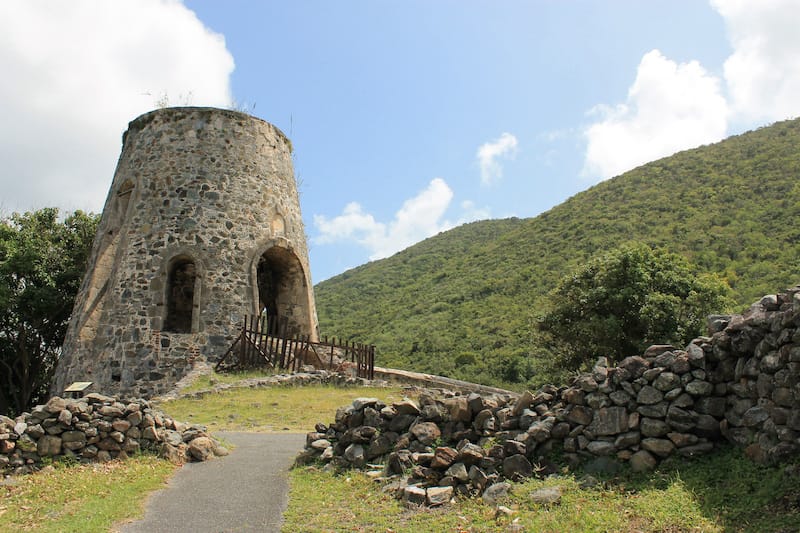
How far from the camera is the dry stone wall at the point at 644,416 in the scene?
17.5ft

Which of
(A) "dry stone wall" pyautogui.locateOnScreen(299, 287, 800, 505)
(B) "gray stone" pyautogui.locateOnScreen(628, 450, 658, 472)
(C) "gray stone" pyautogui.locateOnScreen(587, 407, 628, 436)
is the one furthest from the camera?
(C) "gray stone" pyautogui.locateOnScreen(587, 407, 628, 436)

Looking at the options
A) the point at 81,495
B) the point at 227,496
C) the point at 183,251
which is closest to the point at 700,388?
the point at 227,496

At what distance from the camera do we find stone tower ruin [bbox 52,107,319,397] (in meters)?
16.2

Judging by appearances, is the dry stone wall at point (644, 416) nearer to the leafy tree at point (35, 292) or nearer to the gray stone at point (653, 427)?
the gray stone at point (653, 427)

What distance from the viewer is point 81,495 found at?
276 inches

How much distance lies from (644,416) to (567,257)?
33.7 meters

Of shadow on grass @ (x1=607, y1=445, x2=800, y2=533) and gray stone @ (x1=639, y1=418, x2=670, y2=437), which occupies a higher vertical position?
gray stone @ (x1=639, y1=418, x2=670, y2=437)

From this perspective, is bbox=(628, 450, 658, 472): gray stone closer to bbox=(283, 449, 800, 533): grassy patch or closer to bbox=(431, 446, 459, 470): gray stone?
bbox=(283, 449, 800, 533): grassy patch

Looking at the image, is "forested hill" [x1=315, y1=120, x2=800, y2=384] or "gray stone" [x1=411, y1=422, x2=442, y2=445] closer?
"gray stone" [x1=411, y1=422, x2=442, y2=445]

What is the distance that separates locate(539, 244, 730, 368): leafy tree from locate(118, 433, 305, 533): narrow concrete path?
1160cm

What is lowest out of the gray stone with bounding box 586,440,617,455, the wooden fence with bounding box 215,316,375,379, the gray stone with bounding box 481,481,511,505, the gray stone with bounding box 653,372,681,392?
the gray stone with bounding box 481,481,511,505

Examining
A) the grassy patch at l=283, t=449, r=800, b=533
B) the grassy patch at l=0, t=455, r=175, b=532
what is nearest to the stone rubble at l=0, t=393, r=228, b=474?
the grassy patch at l=0, t=455, r=175, b=532

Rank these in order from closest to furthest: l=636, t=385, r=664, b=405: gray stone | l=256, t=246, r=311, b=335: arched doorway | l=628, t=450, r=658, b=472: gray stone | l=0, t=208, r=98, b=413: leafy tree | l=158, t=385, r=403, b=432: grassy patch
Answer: l=628, t=450, r=658, b=472: gray stone < l=636, t=385, r=664, b=405: gray stone < l=158, t=385, r=403, b=432: grassy patch < l=256, t=246, r=311, b=335: arched doorway < l=0, t=208, r=98, b=413: leafy tree

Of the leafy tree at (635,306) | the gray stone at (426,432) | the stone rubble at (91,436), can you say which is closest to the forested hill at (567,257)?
the leafy tree at (635,306)
